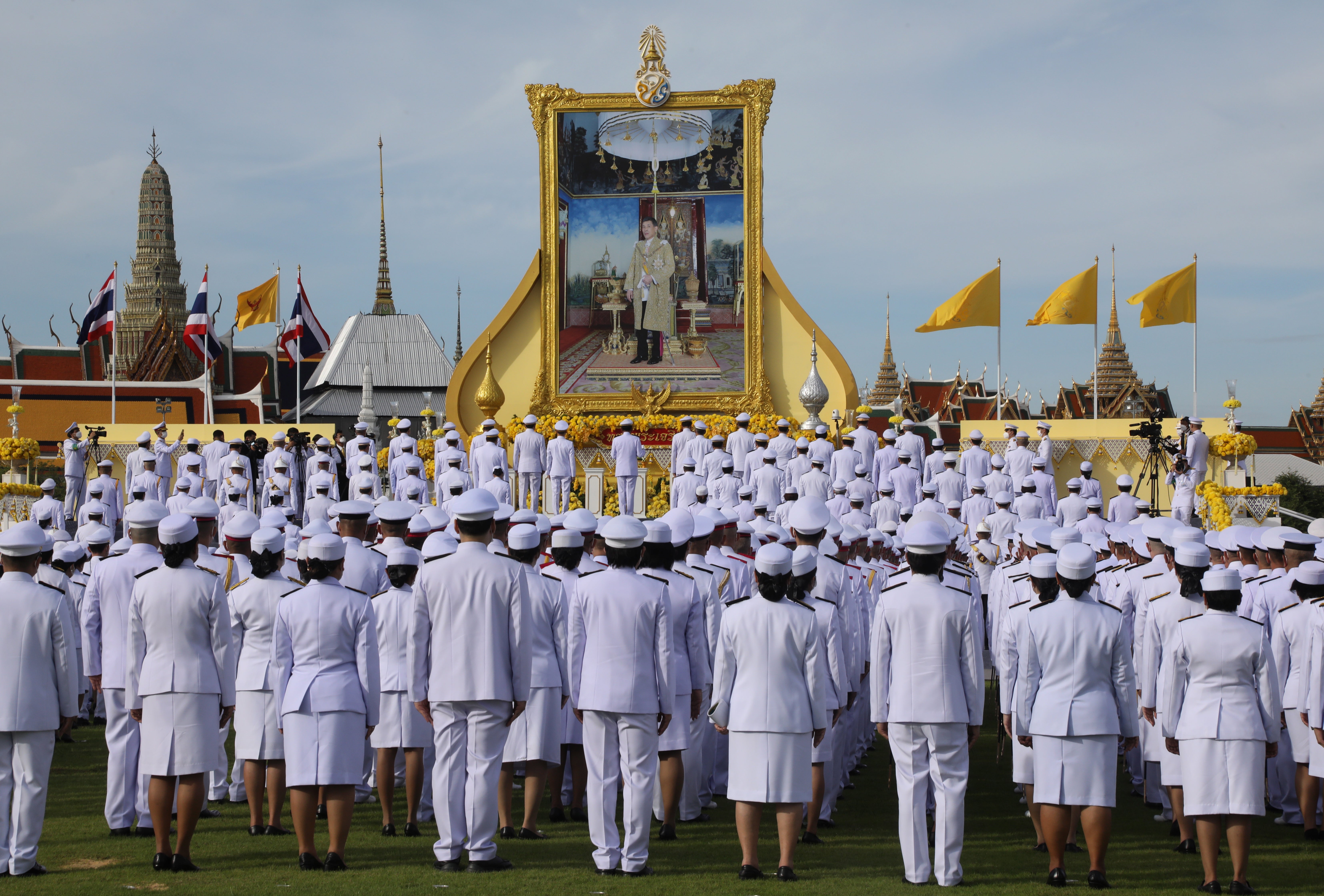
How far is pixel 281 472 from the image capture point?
18312 mm

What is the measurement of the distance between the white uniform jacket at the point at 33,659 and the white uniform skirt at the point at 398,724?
1708mm

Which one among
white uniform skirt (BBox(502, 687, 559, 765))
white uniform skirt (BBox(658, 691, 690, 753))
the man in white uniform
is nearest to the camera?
white uniform skirt (BBox(502, 687, 559, 765))

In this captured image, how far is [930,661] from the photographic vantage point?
645 centimetres

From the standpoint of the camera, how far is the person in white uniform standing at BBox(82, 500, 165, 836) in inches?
302

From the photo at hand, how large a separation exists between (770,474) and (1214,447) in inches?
282

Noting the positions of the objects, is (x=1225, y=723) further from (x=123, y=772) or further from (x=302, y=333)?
(x=302, y=333)

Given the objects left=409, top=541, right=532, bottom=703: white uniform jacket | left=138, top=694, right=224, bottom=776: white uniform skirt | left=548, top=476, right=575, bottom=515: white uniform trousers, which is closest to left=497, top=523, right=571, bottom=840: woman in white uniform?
left=409, top=541, right=532, bottom=703: white uniform jacket

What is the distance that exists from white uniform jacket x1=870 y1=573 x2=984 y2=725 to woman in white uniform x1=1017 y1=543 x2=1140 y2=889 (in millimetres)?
332

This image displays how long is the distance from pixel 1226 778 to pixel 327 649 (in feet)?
14.8

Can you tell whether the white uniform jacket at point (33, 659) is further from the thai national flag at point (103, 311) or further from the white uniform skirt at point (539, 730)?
the thai national flag at point (103, 311)

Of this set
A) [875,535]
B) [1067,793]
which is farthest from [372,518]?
[1067,793]

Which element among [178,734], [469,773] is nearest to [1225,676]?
[469,773]

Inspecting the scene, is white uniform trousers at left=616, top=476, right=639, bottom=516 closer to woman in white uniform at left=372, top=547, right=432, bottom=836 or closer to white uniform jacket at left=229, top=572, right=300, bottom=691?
woman in white uniform at left=372, top=547, right=432, bottom=836

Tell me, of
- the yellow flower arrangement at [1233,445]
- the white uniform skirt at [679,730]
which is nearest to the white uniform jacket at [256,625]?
the white uniform skirt at [679,730]
